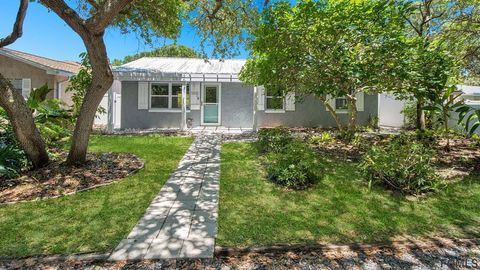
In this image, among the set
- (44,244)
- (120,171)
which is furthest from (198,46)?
(44,244)

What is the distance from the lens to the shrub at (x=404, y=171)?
17.7 ft

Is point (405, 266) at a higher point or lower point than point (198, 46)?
lower

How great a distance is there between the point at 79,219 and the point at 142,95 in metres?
11.0

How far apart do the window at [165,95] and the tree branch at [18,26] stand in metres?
7.83

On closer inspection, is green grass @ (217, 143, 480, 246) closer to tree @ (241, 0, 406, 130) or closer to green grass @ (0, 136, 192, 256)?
green grass @ (0, 136, 192, 256)

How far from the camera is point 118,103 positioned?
17.0 meters

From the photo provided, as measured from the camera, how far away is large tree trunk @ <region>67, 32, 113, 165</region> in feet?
20.9

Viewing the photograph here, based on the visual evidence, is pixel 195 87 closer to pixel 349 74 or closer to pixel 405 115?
pixel 349 74

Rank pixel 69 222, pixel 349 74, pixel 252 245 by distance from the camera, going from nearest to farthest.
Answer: pixel 252 245 < pixel 69 222 < pixel 349 74

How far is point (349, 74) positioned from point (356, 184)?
2368 millimetres

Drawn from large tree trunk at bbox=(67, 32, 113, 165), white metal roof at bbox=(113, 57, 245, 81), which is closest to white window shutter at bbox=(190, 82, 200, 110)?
white metal roof at bbox=(113, 57, 245, 81)


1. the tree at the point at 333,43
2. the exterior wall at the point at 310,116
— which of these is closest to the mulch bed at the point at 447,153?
the tree at the point at 333,43

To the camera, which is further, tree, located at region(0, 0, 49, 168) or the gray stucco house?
the gray stucco house

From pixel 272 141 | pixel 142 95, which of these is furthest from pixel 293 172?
pixel 142 95
